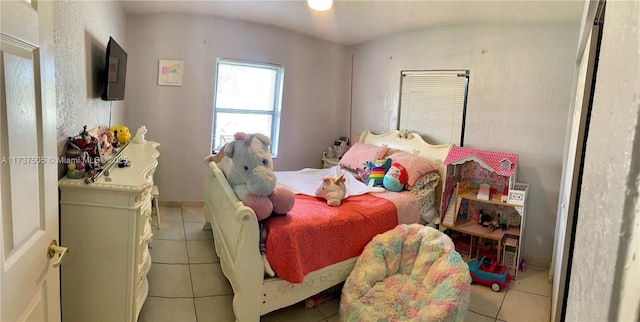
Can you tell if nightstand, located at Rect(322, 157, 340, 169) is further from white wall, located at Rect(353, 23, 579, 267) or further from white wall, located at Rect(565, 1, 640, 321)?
white wall, located at Rect(565, 1, 640, 321)

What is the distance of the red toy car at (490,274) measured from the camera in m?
2.86

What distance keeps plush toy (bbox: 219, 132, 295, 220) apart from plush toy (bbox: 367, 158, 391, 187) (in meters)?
1.36

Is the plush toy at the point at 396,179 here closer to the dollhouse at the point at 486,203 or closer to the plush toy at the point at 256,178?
the dollhouse at the point at 486,203

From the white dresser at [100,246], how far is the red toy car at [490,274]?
2486 mm

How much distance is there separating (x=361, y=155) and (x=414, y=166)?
2.45 ft

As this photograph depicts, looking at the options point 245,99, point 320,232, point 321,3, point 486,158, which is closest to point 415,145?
point 486,158

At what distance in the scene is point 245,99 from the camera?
470cm

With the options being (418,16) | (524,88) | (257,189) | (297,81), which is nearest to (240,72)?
(297,81)

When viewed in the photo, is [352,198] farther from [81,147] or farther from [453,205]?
[81,147]

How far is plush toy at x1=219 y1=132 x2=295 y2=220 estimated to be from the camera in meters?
2.28

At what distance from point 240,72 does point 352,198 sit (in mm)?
2498

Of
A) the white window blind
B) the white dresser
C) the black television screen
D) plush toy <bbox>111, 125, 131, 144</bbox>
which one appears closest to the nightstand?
the white window blind

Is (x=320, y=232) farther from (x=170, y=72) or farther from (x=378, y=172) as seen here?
(x=170, y=72)

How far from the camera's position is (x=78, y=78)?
225 cm
